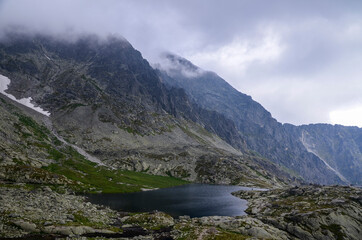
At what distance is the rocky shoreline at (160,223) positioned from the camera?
45.2 metres

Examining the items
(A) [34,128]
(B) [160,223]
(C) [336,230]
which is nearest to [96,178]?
(A) [34,128]

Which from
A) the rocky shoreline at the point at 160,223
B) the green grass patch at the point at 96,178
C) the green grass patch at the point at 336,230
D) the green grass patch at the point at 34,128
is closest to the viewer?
the rocky shoreline at the point at 160,223

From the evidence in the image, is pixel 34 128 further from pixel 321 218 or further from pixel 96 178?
pixel 321 218

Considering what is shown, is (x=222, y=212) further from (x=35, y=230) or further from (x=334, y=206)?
(x=35, y=230)

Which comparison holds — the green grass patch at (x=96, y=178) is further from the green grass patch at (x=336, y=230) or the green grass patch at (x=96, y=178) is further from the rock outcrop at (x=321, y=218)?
the green grass patch at (x=336, y=230)

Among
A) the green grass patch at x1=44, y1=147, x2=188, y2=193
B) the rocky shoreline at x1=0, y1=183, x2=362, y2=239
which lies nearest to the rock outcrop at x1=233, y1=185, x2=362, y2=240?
the rocky shoreline at x1=0, y1=183, x2=362, y2=239

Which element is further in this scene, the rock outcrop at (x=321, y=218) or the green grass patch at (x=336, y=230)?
the rock outcrop at (x=321, y=218)

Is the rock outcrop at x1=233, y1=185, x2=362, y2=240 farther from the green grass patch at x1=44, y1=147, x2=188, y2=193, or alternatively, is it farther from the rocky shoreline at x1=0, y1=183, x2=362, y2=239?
the green grass patch at x1=44, y1=147, x2=188, y2=193

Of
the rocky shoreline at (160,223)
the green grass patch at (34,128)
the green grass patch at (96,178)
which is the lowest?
the green grass patch at (96,178)

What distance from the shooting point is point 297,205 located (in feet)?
284

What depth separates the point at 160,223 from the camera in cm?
6575

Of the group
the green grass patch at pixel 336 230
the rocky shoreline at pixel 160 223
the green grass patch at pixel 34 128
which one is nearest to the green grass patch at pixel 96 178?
the rocky shoreline at pixel 160 223

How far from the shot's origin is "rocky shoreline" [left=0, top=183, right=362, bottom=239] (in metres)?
45.2

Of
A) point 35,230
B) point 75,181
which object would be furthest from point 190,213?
point 75,181
